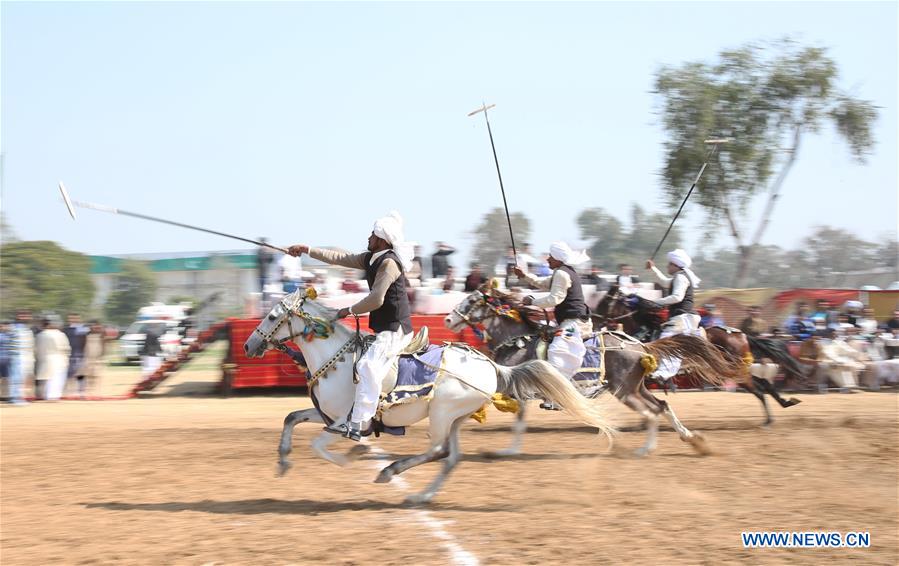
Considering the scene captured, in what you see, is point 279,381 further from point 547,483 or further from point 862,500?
point 862,500

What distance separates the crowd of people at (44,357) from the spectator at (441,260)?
747 centimetres

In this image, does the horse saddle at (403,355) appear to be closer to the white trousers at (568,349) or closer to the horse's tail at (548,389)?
the horse's tail at (548,389)

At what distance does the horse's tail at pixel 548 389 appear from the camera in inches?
327

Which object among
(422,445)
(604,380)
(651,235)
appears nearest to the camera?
(604,380)

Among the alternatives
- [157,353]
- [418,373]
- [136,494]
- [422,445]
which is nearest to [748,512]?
[418,373]

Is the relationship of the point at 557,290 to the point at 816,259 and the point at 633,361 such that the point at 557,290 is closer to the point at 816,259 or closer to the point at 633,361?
the point at 633,361

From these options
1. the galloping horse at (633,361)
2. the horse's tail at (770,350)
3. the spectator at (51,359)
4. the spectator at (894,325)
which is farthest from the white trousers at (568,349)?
the spectator at (894,325)

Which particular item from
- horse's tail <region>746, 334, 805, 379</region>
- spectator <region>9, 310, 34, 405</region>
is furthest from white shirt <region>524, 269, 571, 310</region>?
spectator <region>9, 310, 34, 405</region>

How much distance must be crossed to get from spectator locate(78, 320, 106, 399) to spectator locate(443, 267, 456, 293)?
7514 mm

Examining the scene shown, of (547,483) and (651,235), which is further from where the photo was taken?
(651,235)

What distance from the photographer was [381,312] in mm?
8273

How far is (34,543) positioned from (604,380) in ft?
21.4

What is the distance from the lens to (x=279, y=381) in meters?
18.8

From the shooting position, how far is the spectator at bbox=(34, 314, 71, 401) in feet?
58.6
